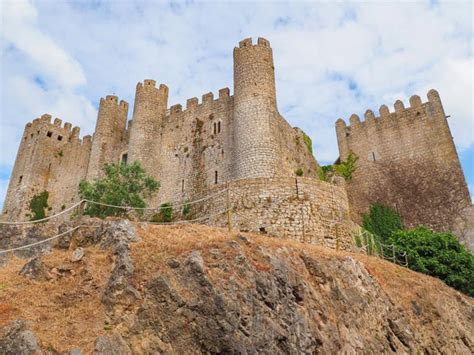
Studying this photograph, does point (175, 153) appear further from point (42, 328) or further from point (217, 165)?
point (42, 328)

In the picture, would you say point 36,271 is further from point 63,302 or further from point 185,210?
point 185,210

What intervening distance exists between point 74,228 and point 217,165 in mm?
16045

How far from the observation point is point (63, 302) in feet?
32.0

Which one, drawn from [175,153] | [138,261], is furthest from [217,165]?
[138,261]

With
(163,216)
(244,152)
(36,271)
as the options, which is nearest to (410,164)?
(244,152)

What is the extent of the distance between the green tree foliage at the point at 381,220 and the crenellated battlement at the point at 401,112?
790 cm

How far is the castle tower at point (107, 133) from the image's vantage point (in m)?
34.3

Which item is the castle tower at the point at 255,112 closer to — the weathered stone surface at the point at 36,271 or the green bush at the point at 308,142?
the green bush at the point at 308,142

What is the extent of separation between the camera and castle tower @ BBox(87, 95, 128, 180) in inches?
1350

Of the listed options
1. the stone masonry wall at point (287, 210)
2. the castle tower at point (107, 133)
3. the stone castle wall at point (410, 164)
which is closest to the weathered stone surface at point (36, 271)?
the stone masonry wall at point (287, 210)

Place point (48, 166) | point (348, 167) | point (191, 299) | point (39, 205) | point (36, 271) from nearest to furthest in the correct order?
point (191, 299) < point (36, 271) < point (348, 167) < point (39, 205) < point (48, 166)

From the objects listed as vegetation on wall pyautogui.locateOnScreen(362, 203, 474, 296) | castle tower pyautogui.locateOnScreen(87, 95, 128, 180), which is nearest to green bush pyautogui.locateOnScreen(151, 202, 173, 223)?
vegetation on wall pyautogui.locateOnScreen(362, 203, 474, 296)

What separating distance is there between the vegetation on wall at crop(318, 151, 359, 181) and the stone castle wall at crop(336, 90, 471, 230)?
41 cm

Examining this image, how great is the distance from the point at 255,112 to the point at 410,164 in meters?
13.9
